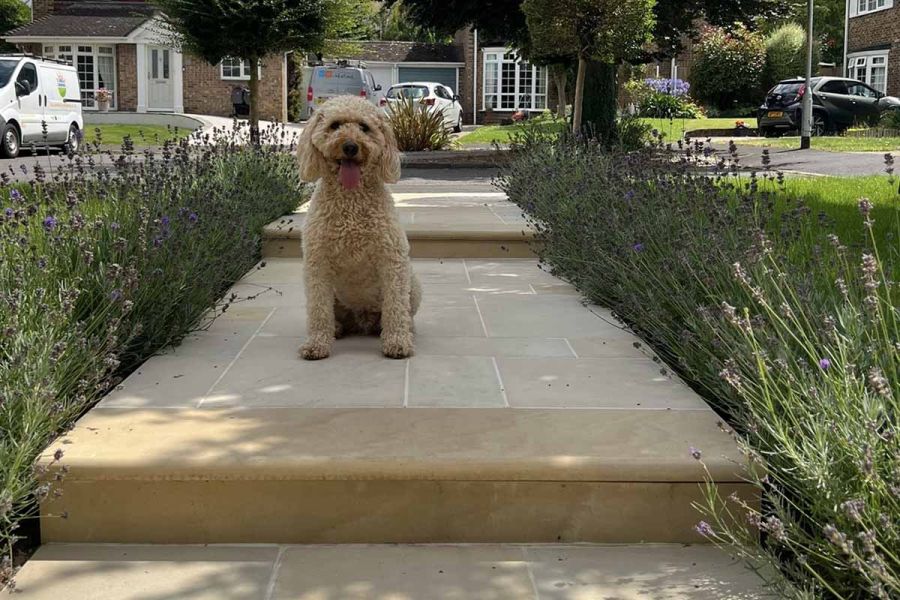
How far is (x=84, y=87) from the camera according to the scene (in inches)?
1447

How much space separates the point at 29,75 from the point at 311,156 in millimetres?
19094

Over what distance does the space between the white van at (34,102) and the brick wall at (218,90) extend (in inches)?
537

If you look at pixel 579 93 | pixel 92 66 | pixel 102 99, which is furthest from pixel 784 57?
pixel 92 66

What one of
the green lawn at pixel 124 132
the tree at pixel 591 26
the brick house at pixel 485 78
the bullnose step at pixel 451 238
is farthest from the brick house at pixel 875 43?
the bullnose step at pixel 451 238

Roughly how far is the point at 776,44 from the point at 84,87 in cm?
2678

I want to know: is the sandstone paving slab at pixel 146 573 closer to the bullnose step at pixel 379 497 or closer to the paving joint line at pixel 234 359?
the bullnose step at pixel 379 497

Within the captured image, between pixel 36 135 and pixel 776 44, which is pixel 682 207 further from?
pixel 776 44

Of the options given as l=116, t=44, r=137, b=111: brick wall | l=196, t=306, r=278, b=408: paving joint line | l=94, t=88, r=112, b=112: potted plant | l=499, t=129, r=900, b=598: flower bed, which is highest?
l=116, t=44, r=137, b=111: brick wall

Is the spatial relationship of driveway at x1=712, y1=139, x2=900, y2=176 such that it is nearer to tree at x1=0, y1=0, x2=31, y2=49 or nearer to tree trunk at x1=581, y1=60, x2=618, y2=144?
tree trunk at x1=581, y1=60, x2=618, y2=144

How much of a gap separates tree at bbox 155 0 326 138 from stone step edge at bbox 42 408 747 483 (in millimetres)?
14103

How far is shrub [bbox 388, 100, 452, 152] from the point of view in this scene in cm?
1978

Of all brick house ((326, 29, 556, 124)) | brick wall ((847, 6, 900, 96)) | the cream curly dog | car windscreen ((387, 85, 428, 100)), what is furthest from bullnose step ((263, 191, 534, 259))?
brick house ((326, 29, 556, 124))

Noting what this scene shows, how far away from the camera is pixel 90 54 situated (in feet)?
120

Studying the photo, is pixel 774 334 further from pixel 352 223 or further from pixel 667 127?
pixel 667 127
